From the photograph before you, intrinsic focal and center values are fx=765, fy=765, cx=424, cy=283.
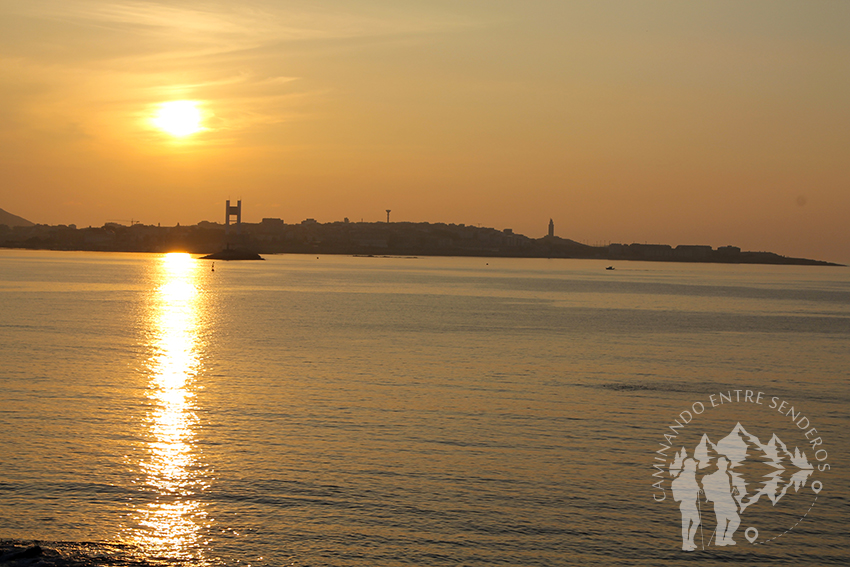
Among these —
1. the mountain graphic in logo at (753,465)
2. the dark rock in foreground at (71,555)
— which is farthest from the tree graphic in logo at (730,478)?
the dark rock in foreground at (71,555)

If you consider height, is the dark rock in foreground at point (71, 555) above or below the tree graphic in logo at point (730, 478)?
above

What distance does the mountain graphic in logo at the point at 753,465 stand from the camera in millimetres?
16000

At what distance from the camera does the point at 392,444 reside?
62.3ft

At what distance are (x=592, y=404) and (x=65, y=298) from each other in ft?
217

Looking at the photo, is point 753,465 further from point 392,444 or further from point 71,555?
point 71,555

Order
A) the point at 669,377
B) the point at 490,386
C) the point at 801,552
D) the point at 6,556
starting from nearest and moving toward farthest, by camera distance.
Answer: the point at 6,556 < the point at 801,552 < the point at 490,386 < the point at 669,377

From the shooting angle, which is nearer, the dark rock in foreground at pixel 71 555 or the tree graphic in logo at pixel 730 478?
the dark rock in foreground at pixel 71 555

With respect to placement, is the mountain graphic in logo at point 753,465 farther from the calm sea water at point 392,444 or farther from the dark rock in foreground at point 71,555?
the dark rock in foreground at point 71,555

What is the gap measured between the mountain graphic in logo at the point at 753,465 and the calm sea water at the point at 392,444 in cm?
33

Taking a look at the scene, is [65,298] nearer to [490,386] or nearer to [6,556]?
[490,386]

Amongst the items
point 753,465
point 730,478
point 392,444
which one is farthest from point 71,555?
point 753,465

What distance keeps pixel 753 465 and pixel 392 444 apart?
8.59m

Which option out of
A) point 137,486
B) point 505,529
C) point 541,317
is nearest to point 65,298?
point 541,317

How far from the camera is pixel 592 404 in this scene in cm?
2466
